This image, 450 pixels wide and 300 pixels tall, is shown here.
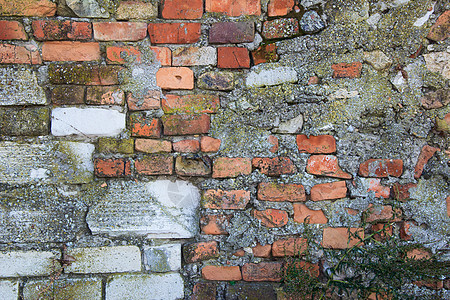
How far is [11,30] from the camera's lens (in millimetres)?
1425

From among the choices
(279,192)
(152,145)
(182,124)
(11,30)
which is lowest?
(279,192)

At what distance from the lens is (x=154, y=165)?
1.49 metres

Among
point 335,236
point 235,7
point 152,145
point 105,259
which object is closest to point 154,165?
point 152,145

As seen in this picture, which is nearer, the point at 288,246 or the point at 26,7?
the point at 26,7

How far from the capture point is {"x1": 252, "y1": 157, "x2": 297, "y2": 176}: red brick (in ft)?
4.95

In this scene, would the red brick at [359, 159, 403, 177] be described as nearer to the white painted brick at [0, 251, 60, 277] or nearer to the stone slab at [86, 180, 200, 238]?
the stone slab at [86, 180, 200, 238]

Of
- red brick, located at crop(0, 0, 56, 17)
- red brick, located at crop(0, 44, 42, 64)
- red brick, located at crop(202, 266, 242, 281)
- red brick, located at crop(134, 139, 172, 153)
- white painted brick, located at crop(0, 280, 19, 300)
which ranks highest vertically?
red brick, located at crop(0, 0, 56, 17)

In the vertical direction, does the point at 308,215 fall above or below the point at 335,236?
above

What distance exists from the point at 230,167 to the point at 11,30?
122 cm

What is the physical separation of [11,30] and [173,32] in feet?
2.48

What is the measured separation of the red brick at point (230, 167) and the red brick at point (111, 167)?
44 centimetres

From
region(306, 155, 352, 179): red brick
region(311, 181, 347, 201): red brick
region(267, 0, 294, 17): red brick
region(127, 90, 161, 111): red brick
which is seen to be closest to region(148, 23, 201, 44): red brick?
region(127, 90, 161, 111): red brick

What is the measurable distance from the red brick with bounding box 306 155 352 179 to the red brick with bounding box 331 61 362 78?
15.9 inches

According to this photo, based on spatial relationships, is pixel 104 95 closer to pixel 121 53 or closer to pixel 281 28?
pixel 121 53
